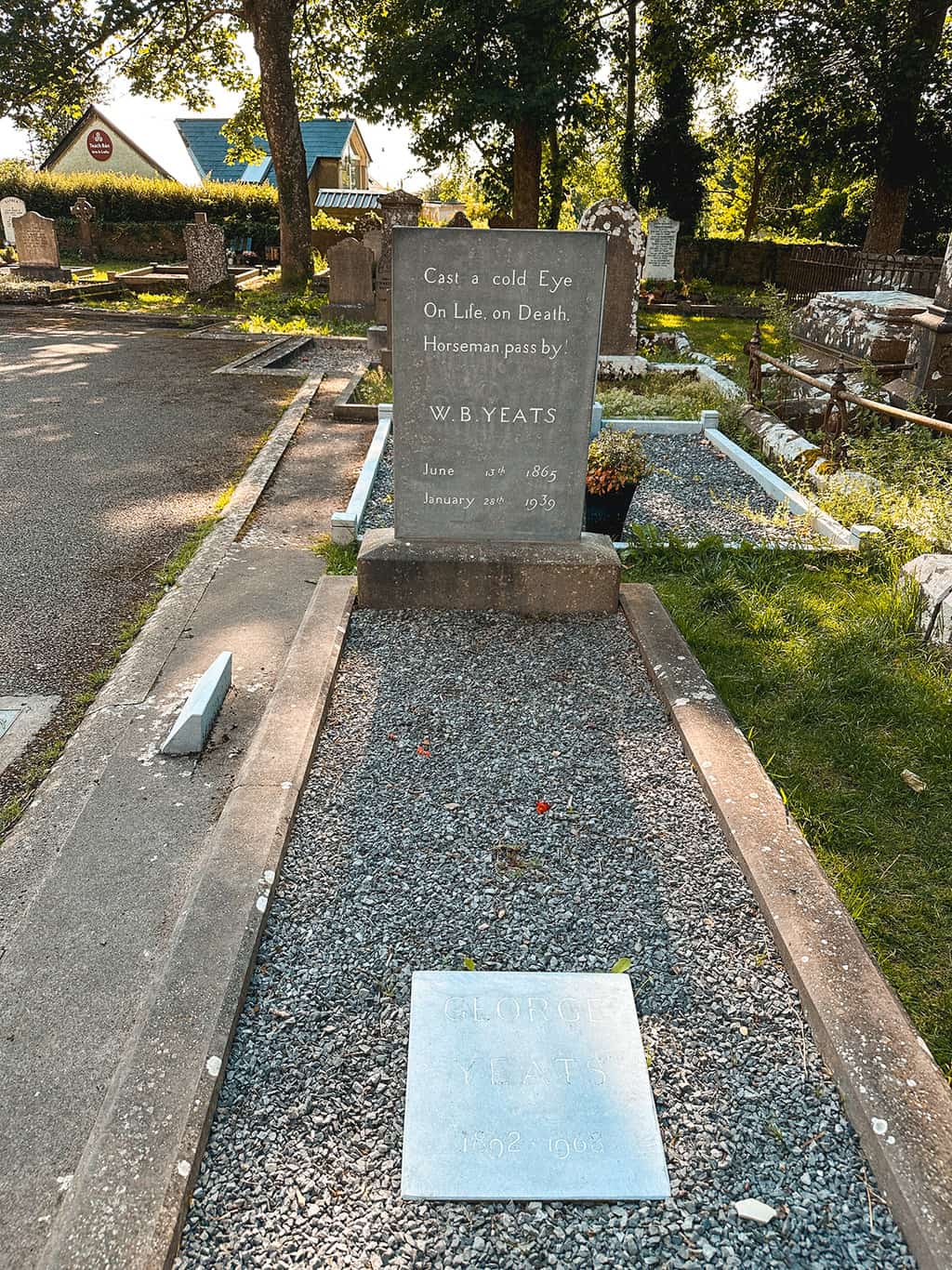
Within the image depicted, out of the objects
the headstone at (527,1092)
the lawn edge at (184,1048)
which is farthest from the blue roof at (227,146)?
the headstone at (527,1092)

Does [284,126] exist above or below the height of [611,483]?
above

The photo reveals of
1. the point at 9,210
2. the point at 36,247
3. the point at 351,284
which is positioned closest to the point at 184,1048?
the point at 351,284

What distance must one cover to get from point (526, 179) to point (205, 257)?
8.06 metres

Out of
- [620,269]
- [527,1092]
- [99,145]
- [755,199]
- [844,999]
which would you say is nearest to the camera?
[527,1092]

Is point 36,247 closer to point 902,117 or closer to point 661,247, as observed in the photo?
point 661,247

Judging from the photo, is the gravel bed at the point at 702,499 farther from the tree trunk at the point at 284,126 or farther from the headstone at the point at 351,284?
the tree trunk at the point at 284,126

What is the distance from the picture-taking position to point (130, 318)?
17.5 m

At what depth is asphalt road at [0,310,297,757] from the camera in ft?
16.4

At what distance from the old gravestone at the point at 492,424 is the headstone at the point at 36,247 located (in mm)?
22305

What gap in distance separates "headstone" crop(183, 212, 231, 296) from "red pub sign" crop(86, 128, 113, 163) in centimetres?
2467

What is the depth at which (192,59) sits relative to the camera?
23141 mm

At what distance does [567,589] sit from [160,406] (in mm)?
7663

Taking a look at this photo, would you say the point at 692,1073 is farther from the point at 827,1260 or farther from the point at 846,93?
the point at 846,93

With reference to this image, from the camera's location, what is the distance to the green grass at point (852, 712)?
2.83 meters
